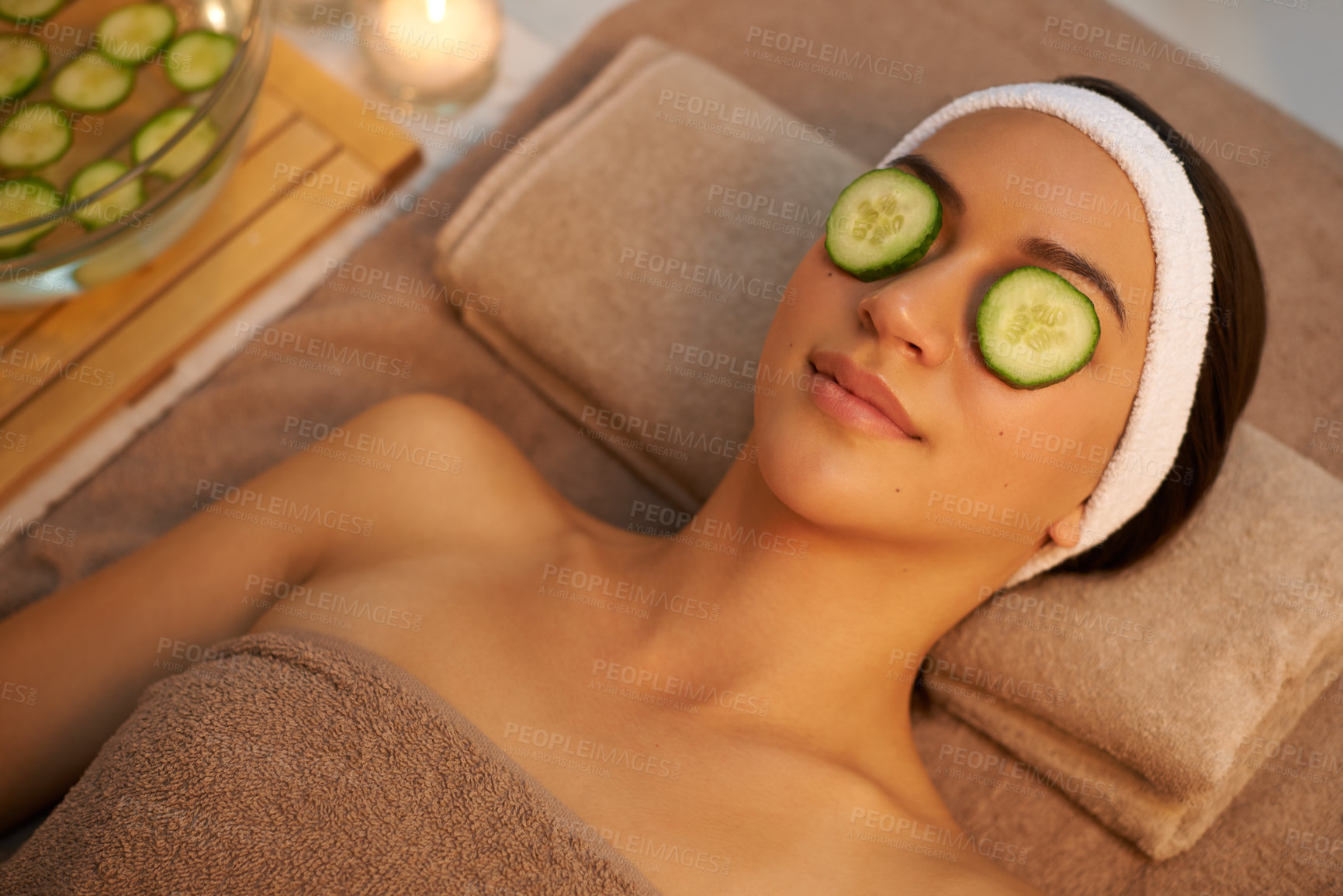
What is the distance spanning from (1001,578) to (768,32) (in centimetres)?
129

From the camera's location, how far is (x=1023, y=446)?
1099mm

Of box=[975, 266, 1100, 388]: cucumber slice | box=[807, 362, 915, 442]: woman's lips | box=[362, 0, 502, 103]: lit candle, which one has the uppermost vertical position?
box=[975, 266, 1100, 388]: cucumber slice

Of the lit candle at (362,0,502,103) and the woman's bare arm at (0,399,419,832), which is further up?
the lit candle at (362,0,502,103)

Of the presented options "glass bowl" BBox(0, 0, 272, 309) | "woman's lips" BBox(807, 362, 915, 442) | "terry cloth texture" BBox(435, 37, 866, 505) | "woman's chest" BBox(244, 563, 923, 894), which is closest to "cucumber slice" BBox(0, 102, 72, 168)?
"glass bowl" BBox(0, 0, 272, 309)

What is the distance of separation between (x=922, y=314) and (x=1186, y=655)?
2.36 ft

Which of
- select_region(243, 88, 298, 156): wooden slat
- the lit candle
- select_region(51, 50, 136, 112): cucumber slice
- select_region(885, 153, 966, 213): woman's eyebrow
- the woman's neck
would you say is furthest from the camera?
the lit candle

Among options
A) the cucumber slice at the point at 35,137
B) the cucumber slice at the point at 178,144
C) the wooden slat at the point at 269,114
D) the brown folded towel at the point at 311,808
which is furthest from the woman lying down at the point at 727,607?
the wooden slat at the point at 269,114

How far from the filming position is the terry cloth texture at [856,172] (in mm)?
1431

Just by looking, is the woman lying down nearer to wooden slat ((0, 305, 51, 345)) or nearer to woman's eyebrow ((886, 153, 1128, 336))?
woman's eyebrow ((886, 153, 1128, 336))

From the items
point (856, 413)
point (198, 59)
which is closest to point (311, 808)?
point (856, 413)

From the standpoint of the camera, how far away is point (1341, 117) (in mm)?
2334

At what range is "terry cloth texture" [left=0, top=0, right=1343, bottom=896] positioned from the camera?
4.69ft

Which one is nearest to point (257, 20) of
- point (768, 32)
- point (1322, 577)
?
point (768, 32)

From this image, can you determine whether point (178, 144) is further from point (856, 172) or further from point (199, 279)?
point (856, 172)
